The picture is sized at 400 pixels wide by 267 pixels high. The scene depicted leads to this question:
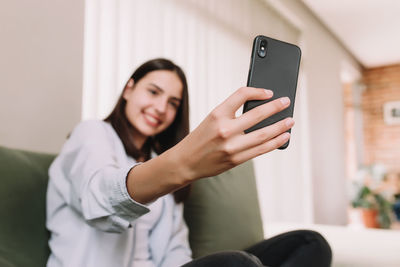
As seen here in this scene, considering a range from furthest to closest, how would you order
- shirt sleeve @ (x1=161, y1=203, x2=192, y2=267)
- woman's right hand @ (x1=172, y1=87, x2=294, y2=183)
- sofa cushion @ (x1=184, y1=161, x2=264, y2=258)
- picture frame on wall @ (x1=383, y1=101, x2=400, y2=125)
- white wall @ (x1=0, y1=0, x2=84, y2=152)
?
picture frame on wall @ (x1=383, y1=101, x2=400, y2=125)
sofa cushion @ (x1=184, y1=161, x2=264, y2=258)
white wall @ (x1=0, y1=0, x2=84, y2=152)
shirt sleeve @ (x1=161, y1=203, x2=192, y2=267)
woman's right hand @ (x1=172, y1=87, x2=294, y2=183)

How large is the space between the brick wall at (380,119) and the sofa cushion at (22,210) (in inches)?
225

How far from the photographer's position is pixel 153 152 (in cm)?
138

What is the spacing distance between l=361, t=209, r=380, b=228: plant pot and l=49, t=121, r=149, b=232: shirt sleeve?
13.0 ft

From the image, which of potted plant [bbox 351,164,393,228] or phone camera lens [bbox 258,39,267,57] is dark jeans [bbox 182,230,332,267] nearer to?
phone camera lens [bbox 258,39,267,57]

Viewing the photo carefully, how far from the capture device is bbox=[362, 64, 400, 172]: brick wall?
576cm

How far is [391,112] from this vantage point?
5.79 m

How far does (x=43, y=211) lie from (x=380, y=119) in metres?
5.83

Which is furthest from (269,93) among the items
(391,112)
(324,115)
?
(391,112)

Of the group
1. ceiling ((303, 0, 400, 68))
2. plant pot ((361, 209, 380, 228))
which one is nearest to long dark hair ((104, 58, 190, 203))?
ceiling ((303, 0, 400, 68))

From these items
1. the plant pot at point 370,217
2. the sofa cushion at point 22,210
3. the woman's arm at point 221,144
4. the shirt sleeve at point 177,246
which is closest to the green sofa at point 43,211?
the sofa cushion at point 22,210

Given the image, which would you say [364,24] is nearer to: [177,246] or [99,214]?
[177,246]

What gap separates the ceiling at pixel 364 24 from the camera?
3.79m

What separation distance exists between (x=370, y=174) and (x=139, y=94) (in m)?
4.20

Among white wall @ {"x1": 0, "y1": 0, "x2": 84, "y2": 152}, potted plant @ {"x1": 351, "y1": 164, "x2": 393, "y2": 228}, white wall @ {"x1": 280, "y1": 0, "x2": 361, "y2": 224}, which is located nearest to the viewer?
white wall @ {"x1": 0, "y1": 0, "x2": 84, "y2": 152}
